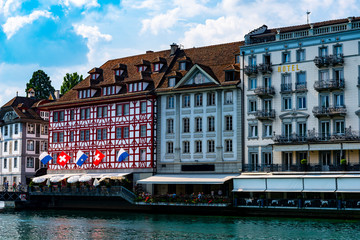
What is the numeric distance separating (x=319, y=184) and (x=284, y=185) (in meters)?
3.63

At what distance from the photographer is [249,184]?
65312 millimetres

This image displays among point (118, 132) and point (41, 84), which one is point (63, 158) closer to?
point (118, 132)

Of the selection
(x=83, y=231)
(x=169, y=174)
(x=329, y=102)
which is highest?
(x=329, y=102)

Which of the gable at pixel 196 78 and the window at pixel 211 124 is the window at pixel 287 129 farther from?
the gable at pixel 196 78

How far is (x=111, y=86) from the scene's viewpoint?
266 feet

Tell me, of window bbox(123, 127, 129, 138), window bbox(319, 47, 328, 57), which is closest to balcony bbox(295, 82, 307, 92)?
window bbox(319, 47, 328, 57)

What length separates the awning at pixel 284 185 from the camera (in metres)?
62.2

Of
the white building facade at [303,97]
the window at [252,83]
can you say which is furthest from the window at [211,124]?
the window at [252,83]

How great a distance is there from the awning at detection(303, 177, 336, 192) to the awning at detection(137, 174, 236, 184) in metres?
8.74

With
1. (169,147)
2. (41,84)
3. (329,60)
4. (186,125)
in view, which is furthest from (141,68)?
(41,84)

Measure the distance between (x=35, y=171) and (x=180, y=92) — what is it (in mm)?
31290

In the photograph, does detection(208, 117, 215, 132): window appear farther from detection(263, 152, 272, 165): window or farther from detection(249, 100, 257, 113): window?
detection(263, 152, 272, 165): window

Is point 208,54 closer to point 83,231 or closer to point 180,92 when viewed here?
point 180,92

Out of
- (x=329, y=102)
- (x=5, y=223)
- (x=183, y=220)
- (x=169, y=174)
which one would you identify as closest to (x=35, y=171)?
(x=169, y=174)
